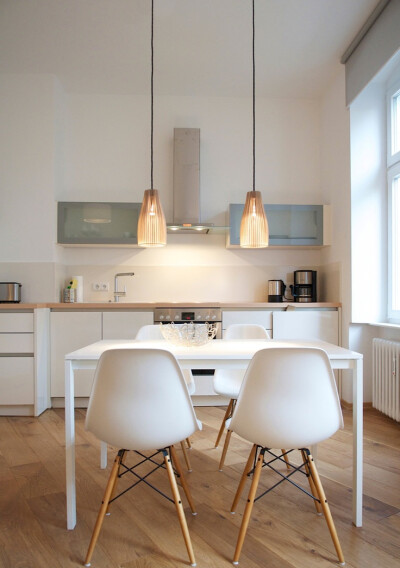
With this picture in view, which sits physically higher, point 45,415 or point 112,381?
point 112,381

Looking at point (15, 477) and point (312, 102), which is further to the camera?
point (312, 102)

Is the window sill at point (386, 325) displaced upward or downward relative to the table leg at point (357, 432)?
upward

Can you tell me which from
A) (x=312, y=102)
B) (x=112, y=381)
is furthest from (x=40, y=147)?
(x=112, y=381)

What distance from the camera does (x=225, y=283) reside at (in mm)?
4320

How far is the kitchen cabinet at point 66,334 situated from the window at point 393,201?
8.15 feet

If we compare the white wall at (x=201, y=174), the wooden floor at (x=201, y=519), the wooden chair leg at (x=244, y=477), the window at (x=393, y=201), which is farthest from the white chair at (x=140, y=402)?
the white wall at (x=201, y=174)

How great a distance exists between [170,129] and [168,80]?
47 centimetres

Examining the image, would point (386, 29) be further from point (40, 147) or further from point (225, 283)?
point (40, 147)

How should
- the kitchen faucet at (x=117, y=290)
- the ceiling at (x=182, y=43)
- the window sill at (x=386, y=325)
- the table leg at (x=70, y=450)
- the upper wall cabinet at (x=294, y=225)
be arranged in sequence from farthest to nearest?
the kitchen faucet at (x=117, y=290)
the upper wall cabinet at (x=294, y=225)
the window sill at (x=386, y=325)
the ceiling at (x=182, y=43)
the table leg at (x=70, y=450)

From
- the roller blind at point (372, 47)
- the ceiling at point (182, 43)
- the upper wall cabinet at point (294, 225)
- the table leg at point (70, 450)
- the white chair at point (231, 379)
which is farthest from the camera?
the upper wall cabinet at point (294, 225)

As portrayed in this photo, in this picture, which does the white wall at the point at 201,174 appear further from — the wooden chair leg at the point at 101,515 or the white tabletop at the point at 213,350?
the wooden chair leg at the point at 101,515

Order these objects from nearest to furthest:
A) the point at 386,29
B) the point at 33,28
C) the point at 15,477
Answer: the point at 15,477
the point at 386,29
the point at 33,28

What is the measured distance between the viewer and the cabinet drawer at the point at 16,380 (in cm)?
→ 343

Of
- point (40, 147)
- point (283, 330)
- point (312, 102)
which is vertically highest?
point (312, 102)
